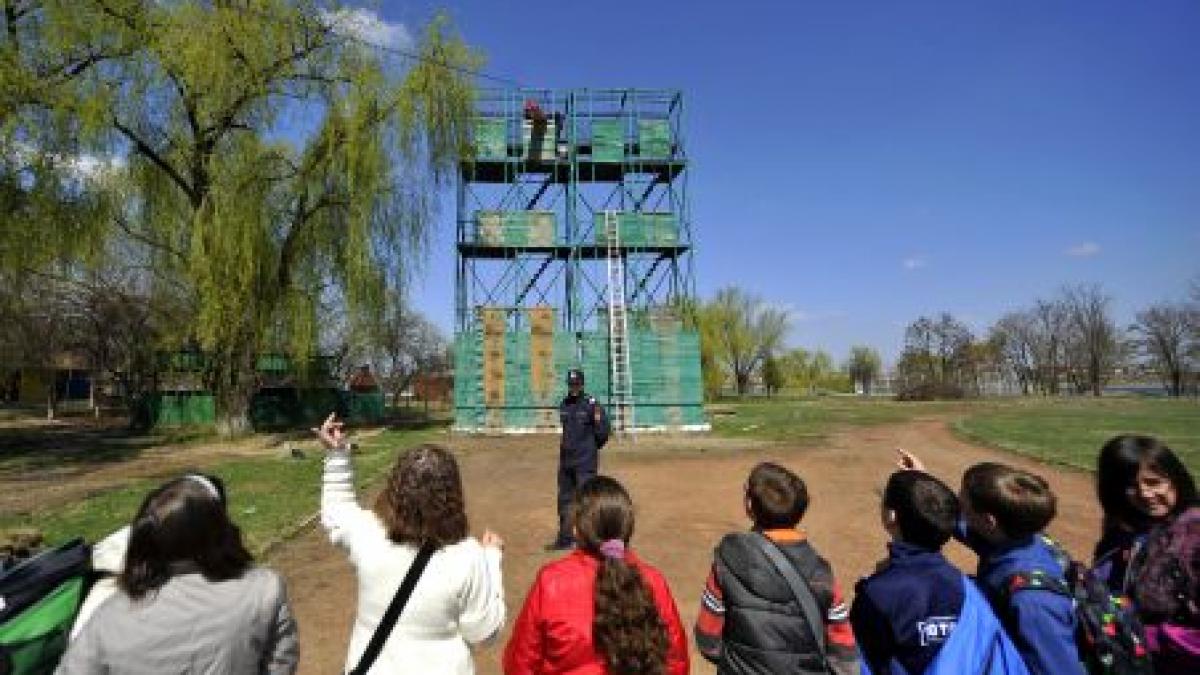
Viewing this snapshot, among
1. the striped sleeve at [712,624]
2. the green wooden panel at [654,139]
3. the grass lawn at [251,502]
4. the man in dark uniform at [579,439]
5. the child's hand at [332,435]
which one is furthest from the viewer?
the green wooden panel at [654,139]

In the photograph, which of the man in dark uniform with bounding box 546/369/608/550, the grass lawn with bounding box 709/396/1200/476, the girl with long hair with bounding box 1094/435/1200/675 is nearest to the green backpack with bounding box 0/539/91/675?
the girl with long hair with bounding box 1094/435/1200/675

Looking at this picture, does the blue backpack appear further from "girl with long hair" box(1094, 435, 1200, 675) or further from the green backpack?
the green backpack

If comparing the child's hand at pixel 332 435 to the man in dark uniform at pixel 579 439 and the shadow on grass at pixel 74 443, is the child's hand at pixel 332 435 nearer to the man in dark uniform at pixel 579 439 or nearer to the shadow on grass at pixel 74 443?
the man in dark uniform at pixel 579 439

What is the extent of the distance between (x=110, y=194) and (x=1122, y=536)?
24231 millimetres

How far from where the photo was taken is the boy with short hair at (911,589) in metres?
2.89

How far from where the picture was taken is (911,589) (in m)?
2.94

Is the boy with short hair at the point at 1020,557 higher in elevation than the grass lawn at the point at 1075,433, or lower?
higher

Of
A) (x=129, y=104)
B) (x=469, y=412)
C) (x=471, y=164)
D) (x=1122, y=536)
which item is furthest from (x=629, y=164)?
(x=1122, y=536)

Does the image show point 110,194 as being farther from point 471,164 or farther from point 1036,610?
point 1036,610

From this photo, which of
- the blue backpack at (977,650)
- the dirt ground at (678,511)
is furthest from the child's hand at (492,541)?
the dirt ground at (678,511)

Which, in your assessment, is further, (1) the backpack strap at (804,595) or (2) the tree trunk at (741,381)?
(2) the tree trunk at (741,381)

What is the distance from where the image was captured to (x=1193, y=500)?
10.4 ft

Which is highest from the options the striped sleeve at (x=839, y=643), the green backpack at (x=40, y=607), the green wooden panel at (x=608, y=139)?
the green wooden panel at (x=608, y=139)

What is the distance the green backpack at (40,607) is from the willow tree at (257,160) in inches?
819
